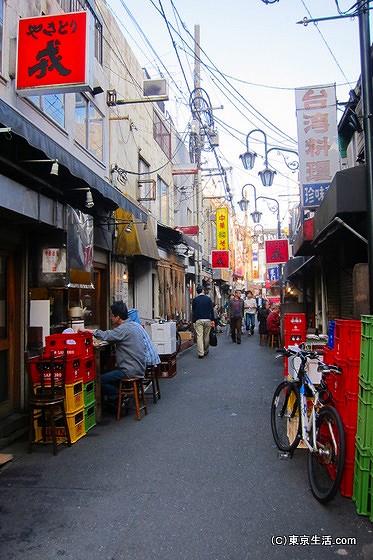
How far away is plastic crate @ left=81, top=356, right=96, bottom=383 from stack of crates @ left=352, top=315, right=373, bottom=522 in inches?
143

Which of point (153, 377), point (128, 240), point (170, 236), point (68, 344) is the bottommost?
point (153, 377)

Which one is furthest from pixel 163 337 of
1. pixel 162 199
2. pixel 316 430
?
pixel 162 199

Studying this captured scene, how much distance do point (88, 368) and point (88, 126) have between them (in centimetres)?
612

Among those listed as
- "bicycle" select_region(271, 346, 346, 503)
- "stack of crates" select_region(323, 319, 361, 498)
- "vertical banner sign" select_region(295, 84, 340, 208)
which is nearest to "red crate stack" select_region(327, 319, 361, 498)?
"stack of crates" select_region(323, 319, 361, 498)

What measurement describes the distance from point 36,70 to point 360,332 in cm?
552

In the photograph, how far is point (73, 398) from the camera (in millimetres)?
5461

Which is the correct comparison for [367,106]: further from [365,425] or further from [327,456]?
[327,456]

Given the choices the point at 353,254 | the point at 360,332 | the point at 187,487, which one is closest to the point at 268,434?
the point at 187,487

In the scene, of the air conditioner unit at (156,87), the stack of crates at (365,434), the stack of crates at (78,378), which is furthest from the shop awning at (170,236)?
the stack of crates at (365,434)

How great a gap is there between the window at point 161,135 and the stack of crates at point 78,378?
461 inches

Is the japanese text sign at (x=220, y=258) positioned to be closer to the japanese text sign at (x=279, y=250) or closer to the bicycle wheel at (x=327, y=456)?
the japanese text sign at (x=279, y=250)

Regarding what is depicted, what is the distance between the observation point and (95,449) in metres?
5.29

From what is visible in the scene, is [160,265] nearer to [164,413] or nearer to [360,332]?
[164,413]

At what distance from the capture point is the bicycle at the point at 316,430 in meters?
3.74
